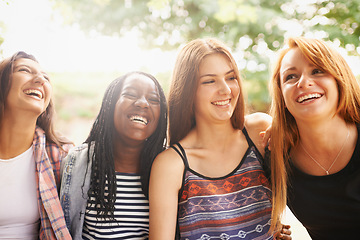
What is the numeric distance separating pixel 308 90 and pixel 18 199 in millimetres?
1659

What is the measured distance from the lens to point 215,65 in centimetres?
184

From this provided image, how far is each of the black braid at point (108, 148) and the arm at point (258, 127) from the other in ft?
1.73

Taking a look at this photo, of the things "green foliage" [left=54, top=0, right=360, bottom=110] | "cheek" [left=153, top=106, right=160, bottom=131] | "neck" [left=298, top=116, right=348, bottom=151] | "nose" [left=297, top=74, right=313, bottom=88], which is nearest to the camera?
"nose" [left=297, top=74, right=313, bottom=88]

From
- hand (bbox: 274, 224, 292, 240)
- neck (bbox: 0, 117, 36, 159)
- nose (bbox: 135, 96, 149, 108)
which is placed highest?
nose (bbox: 135, 96, 149, 108)

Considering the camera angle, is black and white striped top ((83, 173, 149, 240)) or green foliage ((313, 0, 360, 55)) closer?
Answer: black and white striped top ((83, 173, 149, 240))

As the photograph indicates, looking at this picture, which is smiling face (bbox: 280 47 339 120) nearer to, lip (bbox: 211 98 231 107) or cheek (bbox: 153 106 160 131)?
lip (bbox: 211 98 231 107)

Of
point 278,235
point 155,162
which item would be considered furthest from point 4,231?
point 278,235

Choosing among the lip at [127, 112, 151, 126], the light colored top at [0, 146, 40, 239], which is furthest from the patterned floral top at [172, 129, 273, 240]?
the light colored top at [0, 146, 40, 239]

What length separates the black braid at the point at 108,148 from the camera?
6.16 ft

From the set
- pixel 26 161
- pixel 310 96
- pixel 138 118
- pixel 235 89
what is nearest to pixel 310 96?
pixel 310 96

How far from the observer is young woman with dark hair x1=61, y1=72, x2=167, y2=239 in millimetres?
1841

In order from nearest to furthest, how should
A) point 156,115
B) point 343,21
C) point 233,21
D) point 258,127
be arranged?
1. point 156,115
2. point 258,127
3. point 343,21
4. point 233,21

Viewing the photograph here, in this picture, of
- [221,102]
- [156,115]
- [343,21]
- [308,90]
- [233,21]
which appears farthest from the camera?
[233,21]

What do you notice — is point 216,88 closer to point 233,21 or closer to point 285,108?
point 285,108
